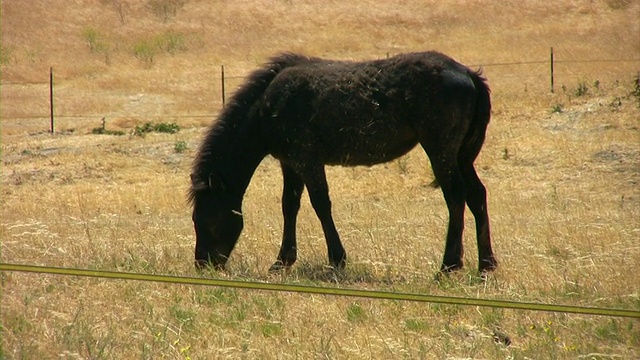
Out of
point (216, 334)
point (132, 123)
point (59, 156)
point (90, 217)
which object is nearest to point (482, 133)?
point (216, 334)

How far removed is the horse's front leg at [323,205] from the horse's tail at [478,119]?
1.46 metres

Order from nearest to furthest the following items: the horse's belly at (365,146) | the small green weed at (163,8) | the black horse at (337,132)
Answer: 1. the black horse at (337,132)
2. the horse's belly at (365,146)
3. the small green weed at (163,8)

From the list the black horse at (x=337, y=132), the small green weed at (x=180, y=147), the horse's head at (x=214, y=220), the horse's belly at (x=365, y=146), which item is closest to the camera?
the black horse at (x=337, y=132)

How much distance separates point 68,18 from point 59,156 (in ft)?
95.3

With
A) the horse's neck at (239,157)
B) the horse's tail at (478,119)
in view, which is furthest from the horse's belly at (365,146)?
the horse's neck at (239,157)

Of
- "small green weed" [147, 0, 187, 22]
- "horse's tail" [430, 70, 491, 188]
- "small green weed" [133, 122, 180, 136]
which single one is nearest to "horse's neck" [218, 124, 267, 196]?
"horse's tail" [430, 70, 491, 188]

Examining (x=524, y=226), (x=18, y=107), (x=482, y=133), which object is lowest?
A: (x=18, y=107)

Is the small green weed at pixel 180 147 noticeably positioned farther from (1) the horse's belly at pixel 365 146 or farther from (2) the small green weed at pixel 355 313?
(2) the small green weed at pixel 355 313

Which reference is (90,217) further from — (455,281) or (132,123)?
(132,123)

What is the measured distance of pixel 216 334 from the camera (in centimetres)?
656

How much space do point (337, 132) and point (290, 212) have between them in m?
1.17

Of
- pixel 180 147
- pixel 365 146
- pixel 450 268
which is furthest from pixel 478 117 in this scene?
pixel 180 147

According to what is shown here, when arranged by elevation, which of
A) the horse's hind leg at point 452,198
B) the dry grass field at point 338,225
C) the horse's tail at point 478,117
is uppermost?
the horse's tail at point 478,117

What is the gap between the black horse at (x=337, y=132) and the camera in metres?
8.88
